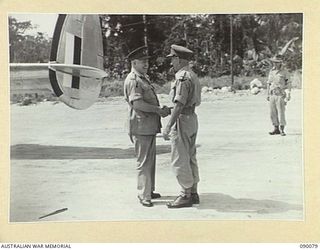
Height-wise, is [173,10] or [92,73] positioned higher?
[173,10]

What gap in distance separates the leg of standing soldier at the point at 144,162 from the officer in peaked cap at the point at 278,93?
20.8 inches

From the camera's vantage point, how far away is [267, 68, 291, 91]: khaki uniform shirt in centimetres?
319

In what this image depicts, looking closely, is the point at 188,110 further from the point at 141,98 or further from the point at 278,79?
the point at 278,79

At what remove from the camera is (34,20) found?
3154 mm

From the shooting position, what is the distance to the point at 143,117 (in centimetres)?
313

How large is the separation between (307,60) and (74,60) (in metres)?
1.00

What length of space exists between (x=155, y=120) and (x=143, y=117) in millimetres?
53

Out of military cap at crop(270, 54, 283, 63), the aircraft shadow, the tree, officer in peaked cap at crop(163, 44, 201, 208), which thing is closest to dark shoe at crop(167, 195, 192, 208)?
officer in peaked cap at crop(163, 44, 201, 208)

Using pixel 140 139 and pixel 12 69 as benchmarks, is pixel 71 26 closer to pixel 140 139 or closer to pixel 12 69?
pixel 12 69

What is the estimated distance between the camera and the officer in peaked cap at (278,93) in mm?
3193

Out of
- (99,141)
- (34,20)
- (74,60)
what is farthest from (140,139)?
(34,20)

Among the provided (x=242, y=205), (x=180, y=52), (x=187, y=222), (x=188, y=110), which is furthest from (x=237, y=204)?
→ (x=180, y=52)

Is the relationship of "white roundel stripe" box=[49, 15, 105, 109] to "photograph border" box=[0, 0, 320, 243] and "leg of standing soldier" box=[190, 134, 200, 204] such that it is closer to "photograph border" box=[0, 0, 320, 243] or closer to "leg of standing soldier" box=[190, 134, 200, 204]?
"photograph border" box=[0, 0, 320, 243]

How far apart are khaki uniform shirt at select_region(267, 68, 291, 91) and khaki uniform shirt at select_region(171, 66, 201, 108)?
32 cm
